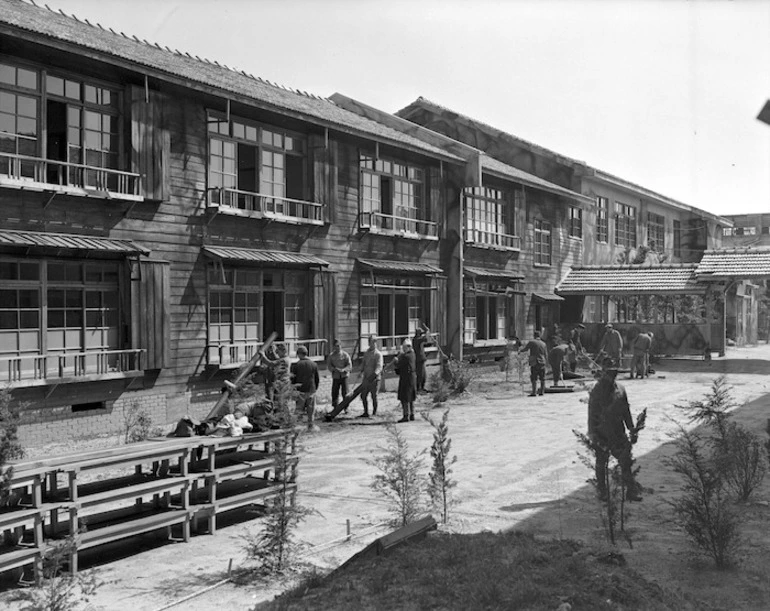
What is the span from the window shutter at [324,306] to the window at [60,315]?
5.51 metres

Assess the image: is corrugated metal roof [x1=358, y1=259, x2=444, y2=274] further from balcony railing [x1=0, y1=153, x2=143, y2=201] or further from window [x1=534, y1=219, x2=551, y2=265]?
window [x1=534, y1=219, x2=551, y2=265]

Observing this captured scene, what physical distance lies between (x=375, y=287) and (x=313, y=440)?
7.02m

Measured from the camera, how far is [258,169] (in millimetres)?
18656

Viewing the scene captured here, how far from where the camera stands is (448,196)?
2542cm

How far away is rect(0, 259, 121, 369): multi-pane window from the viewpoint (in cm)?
1372

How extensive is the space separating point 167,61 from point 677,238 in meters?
34.8

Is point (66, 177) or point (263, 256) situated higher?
point (66, 177)

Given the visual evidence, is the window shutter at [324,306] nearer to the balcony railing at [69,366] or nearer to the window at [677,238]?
the balcony railing at [69,366]

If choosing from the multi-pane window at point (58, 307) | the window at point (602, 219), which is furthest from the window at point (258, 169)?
the window at point (602, 219)

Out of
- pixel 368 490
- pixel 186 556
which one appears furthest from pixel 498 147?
pixel 186 556

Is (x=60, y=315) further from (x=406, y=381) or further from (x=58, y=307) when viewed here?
(x=406, y=381)

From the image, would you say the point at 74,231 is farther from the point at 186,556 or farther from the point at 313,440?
the point at 186,556

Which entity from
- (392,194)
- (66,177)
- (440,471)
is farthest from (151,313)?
(392,194)

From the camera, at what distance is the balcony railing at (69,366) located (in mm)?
13555
